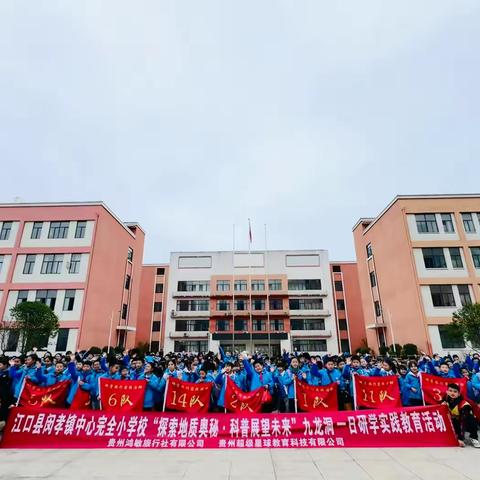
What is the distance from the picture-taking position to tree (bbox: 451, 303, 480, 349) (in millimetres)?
20391

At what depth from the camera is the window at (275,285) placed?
39.3m

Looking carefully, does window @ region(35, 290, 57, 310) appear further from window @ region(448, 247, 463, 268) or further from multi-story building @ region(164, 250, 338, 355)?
window @ region(448, 247, 463, 268)

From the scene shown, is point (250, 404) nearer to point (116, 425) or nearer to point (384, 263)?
point (116, 425)

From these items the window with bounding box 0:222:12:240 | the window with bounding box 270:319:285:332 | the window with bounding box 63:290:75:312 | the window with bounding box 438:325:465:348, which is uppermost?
the window with bounding box 0:222:12:240

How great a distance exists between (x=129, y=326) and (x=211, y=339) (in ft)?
29.1

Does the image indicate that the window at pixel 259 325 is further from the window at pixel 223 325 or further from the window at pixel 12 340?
the window at pixel 12 340

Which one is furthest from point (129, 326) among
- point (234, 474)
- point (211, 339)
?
point (234, 474)

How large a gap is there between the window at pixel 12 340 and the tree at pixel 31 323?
0.33 metres

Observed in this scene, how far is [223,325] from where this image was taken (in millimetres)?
37906

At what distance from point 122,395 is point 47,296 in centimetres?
2180

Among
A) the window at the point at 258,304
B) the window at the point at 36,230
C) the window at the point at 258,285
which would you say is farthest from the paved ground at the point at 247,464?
the window at the point at 258,285

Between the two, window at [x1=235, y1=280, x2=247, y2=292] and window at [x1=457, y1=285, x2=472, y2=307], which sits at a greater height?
window at [x1=235, y1=280, x2=247, y2=292]

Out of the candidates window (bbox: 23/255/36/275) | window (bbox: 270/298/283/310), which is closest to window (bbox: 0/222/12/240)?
window (bbox: 23/255/36/275)

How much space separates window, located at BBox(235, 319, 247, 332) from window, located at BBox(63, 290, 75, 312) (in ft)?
60.4
